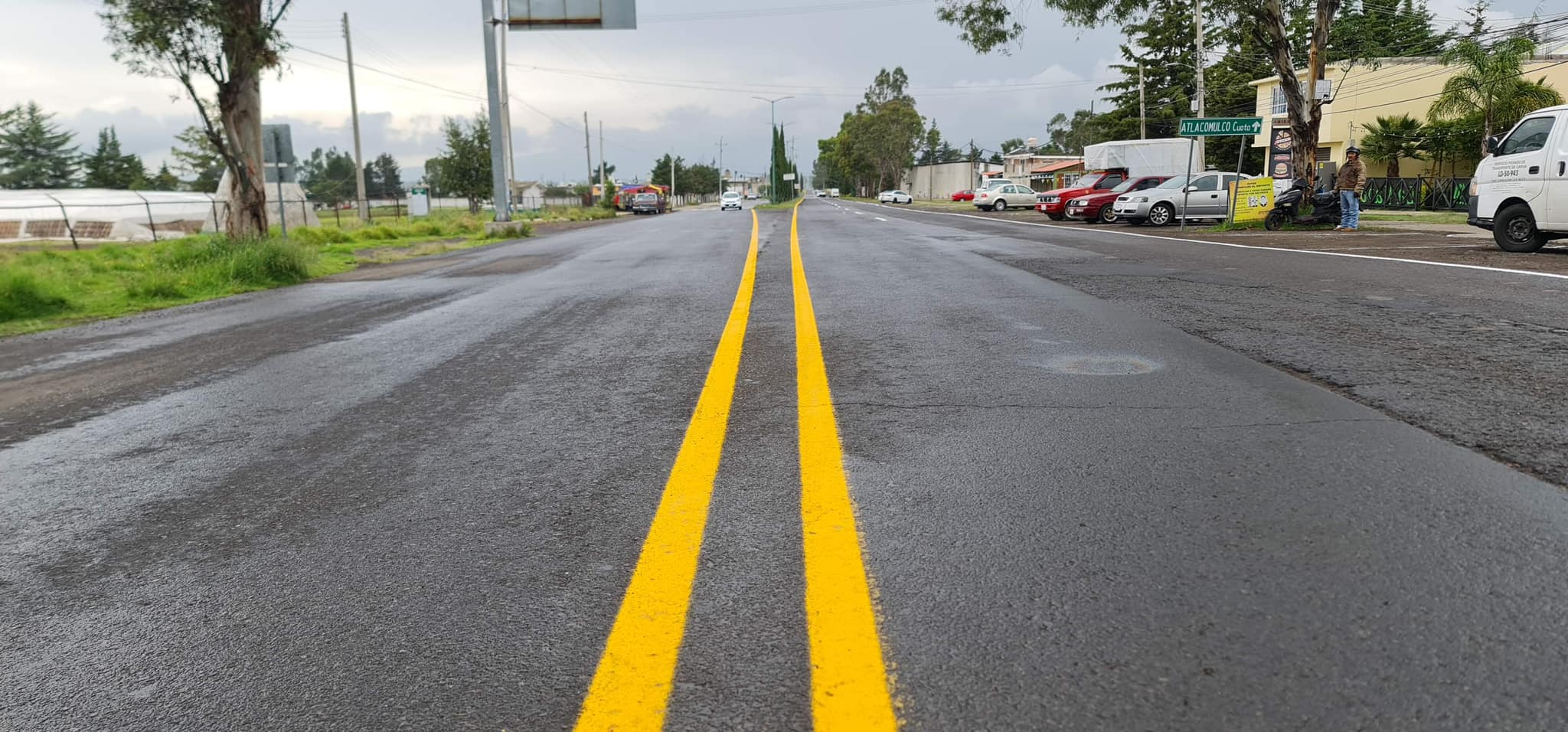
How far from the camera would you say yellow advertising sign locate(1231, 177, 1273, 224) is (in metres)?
21.1

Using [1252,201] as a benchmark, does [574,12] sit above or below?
above

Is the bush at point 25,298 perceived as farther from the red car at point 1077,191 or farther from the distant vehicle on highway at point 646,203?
the distant vehicle on highway at point 646,203

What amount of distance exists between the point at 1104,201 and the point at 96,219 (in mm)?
30725

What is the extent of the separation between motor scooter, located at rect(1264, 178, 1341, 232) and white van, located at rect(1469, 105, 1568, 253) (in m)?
6.37

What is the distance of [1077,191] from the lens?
29.9 m

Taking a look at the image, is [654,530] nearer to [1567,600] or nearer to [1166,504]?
[1166,504]

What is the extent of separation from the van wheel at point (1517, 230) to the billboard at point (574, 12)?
20349mm

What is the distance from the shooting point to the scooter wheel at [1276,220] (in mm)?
20250

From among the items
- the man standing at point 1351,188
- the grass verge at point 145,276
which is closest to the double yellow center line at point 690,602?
the grass verge at point 145,276

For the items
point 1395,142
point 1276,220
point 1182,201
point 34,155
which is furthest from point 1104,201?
point 34,155

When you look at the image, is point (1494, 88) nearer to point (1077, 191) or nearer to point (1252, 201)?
point (1077, 191)

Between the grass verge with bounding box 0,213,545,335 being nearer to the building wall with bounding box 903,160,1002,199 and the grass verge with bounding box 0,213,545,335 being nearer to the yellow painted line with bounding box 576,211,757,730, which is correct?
the yellow painted line with bounding box 576,211,757,730

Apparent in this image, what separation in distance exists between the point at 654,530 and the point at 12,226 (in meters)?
34.6

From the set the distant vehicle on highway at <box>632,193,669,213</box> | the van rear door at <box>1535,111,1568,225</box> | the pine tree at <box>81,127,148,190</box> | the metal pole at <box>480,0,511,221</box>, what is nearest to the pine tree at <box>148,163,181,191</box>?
the pine tree at <box>81,127,148,190</box>
